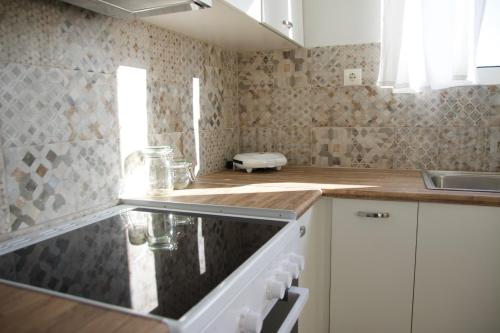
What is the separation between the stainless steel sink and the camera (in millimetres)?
1847

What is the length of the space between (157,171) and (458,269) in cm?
116

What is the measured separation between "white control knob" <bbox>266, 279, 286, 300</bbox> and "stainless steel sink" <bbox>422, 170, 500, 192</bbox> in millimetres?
1182

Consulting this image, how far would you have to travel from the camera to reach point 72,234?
3.57 feet

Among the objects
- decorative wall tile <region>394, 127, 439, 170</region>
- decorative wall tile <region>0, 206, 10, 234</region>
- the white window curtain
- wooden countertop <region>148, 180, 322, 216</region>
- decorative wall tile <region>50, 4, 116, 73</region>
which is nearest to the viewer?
decorative wall tile <region>0, 206, 10, 234</region>

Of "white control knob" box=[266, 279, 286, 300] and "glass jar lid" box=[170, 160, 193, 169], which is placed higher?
"glass jar lid" box=[170, 160, 193, 169]

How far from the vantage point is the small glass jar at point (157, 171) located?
146 centimetres

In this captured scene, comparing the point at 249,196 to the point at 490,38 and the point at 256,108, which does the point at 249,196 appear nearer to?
the point at 256,108

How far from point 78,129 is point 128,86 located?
283 mm

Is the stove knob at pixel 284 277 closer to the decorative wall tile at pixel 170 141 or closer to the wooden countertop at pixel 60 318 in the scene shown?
the wooden countertop at pixel 60 318

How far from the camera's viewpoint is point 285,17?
1.80m

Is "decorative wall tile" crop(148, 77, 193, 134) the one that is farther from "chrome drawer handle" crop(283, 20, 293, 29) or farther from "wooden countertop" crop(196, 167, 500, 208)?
"chrome drawer handle" crop(283, 20, 293, 29)

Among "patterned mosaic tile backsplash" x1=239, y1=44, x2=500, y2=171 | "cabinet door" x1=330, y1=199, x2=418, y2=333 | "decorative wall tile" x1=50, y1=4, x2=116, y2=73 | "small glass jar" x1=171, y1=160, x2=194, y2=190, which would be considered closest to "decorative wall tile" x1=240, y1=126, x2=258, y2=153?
"patterned mosaic tile backsplash" x1=239, y1=44, x2=500, y2=171

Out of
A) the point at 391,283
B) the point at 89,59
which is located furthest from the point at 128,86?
the point at 391,283

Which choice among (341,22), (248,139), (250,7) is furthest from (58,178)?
(341,22)
